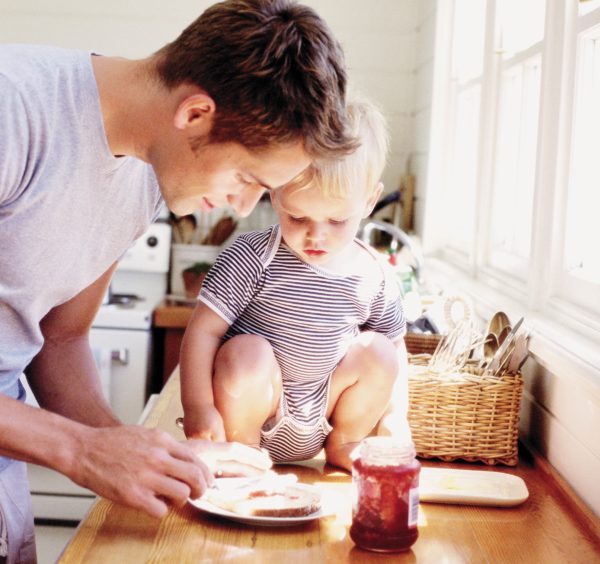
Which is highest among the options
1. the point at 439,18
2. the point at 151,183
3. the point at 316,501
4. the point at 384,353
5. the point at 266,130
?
the point at 439,18

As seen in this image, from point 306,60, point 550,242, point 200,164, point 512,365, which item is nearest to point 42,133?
point 200,164

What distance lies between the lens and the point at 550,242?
221 cm

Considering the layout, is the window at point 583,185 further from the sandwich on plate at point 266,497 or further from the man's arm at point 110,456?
the man's arm at point 110,456

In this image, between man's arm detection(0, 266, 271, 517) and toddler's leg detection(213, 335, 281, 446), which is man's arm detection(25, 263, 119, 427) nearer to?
toddler's leg detection(213, 335, 281, 446)

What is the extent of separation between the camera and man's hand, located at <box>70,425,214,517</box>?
1.24 m

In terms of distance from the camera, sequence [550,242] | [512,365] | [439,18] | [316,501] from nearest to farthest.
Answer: [316,501] < [512,365] < [550,242] < [439,18]

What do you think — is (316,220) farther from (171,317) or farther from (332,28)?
(332,28)

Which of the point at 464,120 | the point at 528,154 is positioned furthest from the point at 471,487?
the point at 464,120

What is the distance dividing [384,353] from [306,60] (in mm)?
650

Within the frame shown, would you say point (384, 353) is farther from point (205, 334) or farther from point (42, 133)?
point (42, 133)


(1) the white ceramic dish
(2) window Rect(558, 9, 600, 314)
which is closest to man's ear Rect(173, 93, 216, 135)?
(1) the white ceramic dish

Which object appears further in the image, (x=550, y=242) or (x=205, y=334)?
(x=550, y=242)

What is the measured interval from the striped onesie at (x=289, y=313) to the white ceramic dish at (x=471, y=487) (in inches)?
9.5

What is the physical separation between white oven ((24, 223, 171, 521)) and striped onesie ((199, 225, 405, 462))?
197 cm
